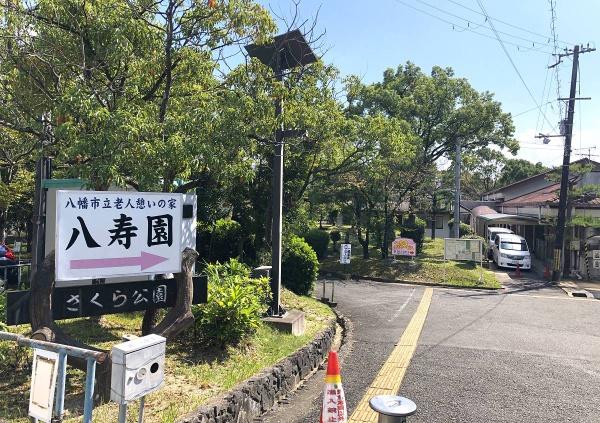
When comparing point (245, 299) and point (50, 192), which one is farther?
point (50, 192)

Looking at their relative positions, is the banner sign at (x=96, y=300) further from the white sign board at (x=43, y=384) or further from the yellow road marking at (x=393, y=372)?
the yellow road marking at (x=393, y=372)

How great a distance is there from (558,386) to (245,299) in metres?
4.61

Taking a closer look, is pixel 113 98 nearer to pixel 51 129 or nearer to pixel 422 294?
pixel 51 129

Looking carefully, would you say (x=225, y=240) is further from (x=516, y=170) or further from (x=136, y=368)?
(x=516, y=170)

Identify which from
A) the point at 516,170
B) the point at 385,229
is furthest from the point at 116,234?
the point at 516,170

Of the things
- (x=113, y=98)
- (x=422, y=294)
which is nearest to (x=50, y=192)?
(x=113, y=98)

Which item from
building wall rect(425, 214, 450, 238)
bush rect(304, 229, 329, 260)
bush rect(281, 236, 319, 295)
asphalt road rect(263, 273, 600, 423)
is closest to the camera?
asphalt road rect(263, 273, 600, 423)

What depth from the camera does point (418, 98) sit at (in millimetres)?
27016

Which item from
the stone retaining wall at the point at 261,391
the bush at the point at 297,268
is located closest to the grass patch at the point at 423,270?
the bush at the point at 297,268

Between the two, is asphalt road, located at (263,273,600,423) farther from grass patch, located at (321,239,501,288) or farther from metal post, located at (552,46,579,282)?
metal post, located at (552,46,579,282)

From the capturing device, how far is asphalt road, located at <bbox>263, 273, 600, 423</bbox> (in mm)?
5734

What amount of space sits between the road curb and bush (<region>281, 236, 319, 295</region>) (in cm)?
459

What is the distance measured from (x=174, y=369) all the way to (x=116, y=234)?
6.11 ft

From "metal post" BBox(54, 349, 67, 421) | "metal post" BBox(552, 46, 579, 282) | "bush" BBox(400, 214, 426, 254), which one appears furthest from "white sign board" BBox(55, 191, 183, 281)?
"bush" BBox(400, 214, 426, 254)
